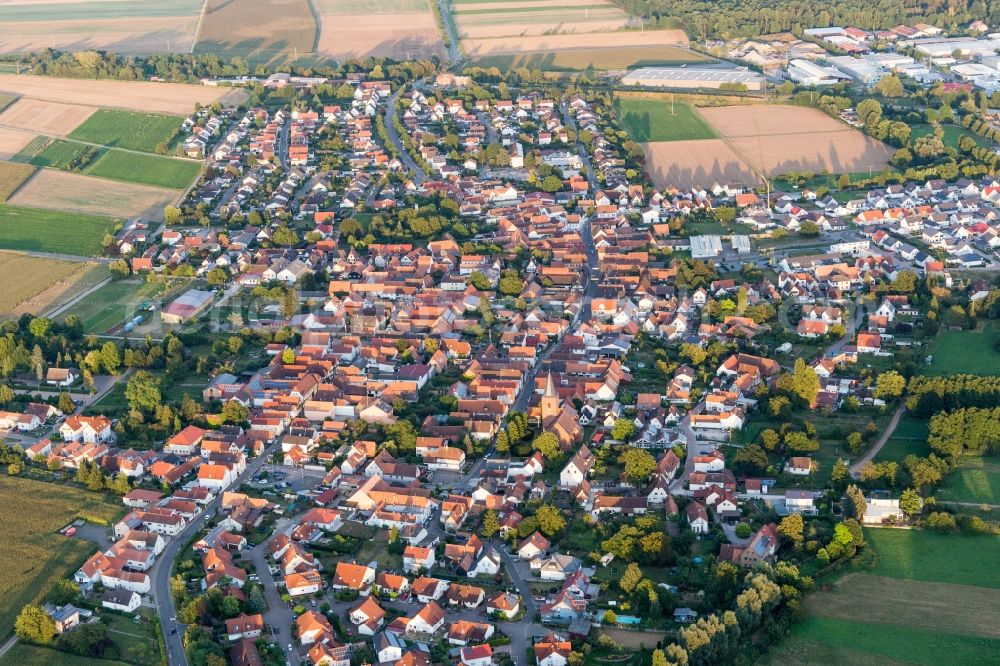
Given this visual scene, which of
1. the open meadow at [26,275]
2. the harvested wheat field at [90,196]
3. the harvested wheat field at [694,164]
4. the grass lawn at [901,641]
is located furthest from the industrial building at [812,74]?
the grass lawn at [901,641]

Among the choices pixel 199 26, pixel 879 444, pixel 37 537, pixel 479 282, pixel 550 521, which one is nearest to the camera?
pixel 550 521

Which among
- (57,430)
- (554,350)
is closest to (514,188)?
(554,350)

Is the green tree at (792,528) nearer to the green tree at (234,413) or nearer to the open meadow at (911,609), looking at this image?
the open meadow at (911,609)

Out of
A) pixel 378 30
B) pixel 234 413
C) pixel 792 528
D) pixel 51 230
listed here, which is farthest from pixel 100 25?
pixel 792 528

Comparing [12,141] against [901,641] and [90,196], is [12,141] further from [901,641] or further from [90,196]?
[901,641]

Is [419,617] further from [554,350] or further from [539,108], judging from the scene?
[539,108]

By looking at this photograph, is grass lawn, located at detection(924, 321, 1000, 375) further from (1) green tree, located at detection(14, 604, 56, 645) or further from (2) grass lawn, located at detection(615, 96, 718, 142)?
(1) green tree, located at detection(14, 604, 56, 645)
